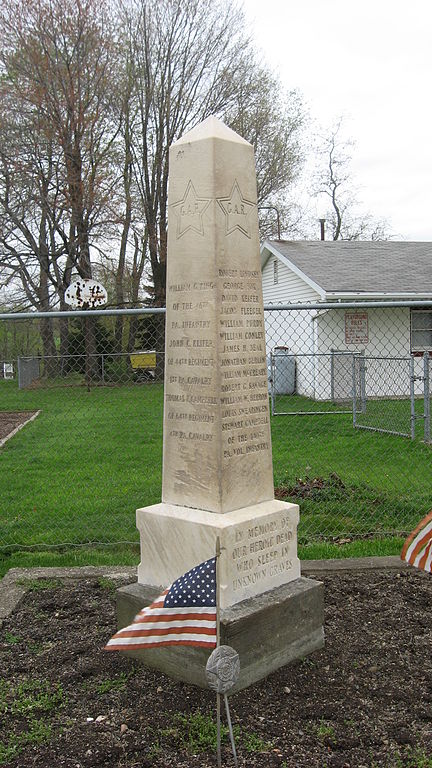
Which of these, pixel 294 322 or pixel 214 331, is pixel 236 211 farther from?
pixel 294 322

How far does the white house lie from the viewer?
15375mm

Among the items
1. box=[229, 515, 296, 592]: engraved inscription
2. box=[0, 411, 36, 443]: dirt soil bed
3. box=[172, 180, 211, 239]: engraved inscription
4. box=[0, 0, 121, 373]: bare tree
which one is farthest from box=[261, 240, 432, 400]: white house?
box=[172, 180, 211, 239]: engraved inscription

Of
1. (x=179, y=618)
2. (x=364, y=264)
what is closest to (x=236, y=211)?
(x=179, y=618)

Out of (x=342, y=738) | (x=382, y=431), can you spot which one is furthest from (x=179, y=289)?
(x=382, y=431)

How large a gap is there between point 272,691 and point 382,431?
796 centimetres

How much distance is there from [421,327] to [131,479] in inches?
479

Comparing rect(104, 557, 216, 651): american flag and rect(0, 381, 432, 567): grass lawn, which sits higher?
rect(104, 557, 216, 651): american flag

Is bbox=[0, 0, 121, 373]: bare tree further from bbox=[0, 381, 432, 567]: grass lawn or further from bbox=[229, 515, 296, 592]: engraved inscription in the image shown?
bbox=[229, 515, 296, 592]: engraved inscription

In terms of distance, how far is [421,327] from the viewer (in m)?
18.2

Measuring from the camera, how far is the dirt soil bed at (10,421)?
480 inches

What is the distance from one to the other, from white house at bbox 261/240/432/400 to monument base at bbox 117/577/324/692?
11076 mm

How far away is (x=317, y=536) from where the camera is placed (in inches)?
229

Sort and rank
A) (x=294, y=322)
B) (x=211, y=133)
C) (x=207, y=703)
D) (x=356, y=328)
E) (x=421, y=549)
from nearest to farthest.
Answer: (x=207, y=703), (x=421, y=549), (x=211, y=133), (x=356, y=328), (x=294, y=322)

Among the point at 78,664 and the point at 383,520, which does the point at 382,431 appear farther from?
the point at 78,664
